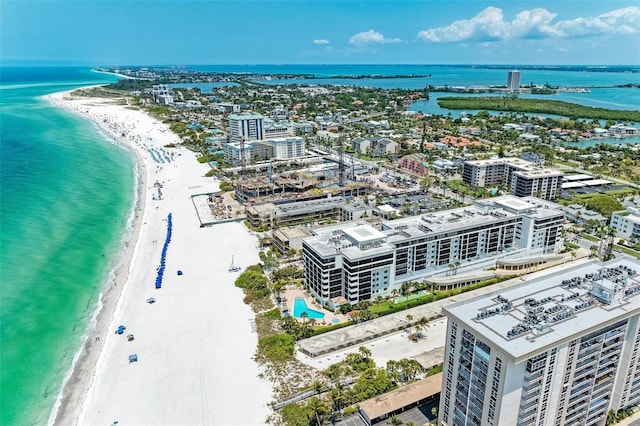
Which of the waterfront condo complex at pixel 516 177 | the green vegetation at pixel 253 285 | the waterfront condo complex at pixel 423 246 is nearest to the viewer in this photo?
the waterfront condo complex at pixel 423 246

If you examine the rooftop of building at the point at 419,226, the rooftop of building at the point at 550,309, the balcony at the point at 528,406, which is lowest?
the balcony at the point at 528,406

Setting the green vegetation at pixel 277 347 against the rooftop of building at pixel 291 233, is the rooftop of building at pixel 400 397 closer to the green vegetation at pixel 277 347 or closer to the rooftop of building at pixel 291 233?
the green vegetation at pixel 277 347

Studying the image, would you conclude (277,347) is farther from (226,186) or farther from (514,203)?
(226,186)

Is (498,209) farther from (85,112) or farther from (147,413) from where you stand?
(85,112)

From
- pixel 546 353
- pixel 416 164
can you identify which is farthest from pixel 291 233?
pixel 416 164

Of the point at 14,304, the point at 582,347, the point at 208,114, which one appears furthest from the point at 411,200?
the point at 208,114

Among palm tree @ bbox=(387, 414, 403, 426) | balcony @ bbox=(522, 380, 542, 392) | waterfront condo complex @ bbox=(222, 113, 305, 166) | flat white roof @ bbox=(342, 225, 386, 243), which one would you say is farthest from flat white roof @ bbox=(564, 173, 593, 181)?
palm tree @ bbox=(387, 414, 403, 426)

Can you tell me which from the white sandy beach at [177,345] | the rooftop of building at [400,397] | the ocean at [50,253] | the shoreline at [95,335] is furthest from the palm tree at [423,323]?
the ocean at [50,253]
